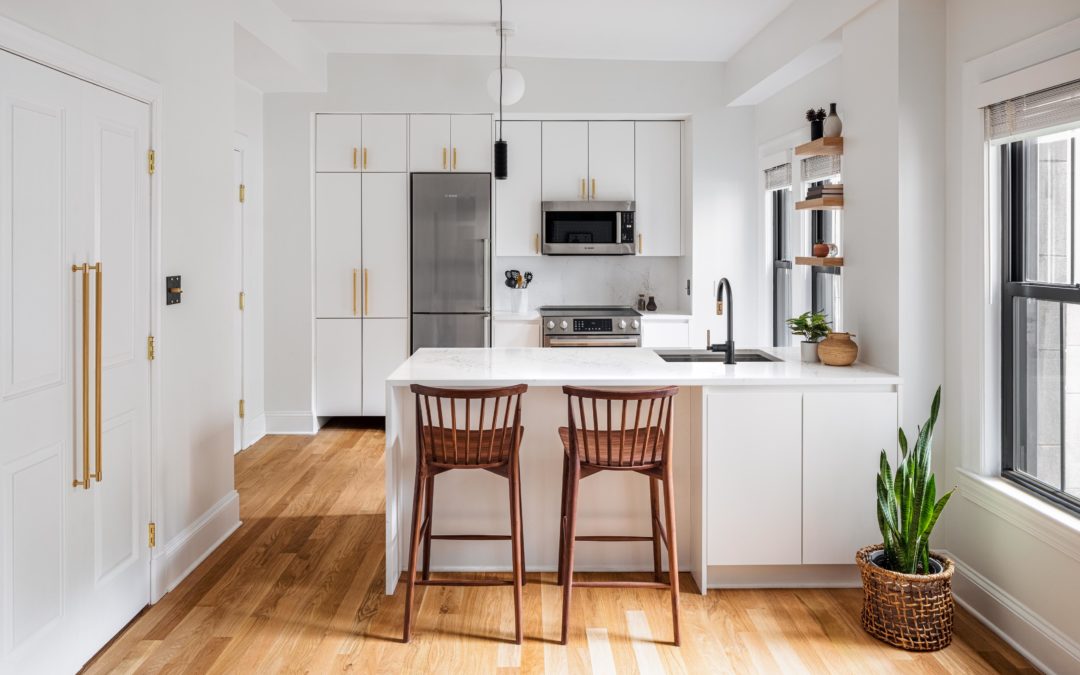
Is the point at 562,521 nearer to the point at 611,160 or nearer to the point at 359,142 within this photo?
the point at 611,160

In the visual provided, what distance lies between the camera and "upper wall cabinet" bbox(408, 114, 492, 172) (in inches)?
227

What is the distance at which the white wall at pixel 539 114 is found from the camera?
5672 mm

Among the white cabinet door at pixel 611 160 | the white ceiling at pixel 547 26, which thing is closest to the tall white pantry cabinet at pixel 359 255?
the white ceiling at pixel 547 26

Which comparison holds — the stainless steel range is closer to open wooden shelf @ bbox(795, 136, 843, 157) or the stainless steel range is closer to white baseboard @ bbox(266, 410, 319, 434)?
white baseboard @ bbox(266, 410, 319, 434)

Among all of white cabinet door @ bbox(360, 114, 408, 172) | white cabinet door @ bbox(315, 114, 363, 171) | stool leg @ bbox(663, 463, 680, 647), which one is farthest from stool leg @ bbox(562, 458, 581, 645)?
white cabinet door @ bbox(315, 114, 363, 171)

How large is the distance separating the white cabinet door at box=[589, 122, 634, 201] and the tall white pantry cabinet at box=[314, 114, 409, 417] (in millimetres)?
1366

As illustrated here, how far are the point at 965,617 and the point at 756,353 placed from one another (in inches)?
59.7

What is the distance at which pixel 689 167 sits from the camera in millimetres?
5867

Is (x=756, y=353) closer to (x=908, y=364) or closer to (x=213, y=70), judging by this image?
(x=908, y=364)

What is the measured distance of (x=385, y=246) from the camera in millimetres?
5855

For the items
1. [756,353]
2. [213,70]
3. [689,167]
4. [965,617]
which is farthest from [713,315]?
[213,70]

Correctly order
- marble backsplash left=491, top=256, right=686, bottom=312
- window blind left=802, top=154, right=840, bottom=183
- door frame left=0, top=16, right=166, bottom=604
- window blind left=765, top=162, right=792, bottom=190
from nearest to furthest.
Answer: door frame left=0, top=16, right=166, bottom=604 → window blind left=802, top=154, right=840, bottom=183 → window blind left=765, top=162, right=792, bottom=190 → marble backsplash left=491, top=256, right=686, bottom=312

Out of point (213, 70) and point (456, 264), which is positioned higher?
point (213, 70)

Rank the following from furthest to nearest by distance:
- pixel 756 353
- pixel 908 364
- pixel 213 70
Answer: pixel 756 353 → pixel 213 70 → pixel 908 364
